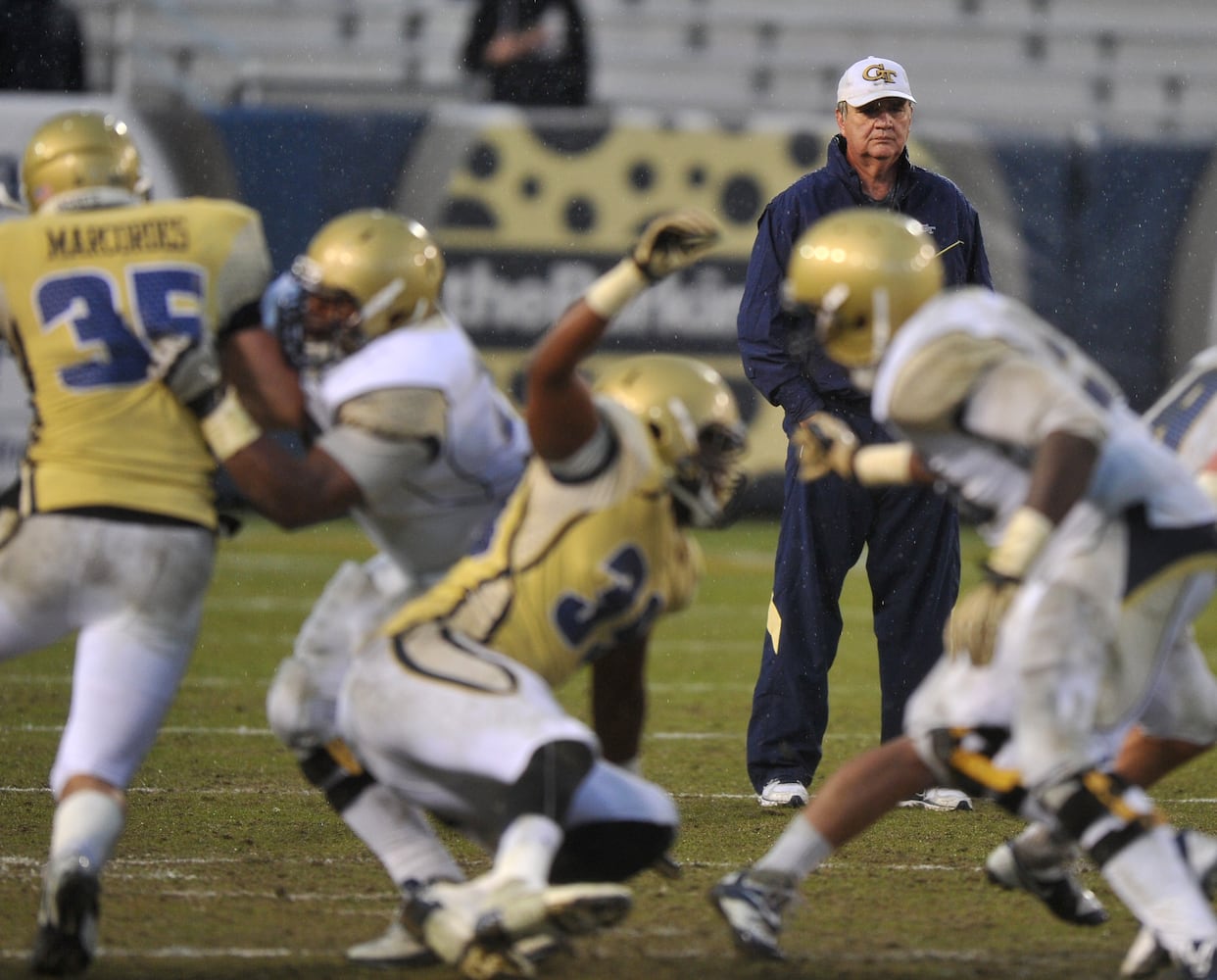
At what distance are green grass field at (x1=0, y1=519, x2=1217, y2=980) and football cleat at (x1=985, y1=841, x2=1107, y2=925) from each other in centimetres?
4

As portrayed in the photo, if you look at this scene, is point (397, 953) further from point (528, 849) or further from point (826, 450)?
point (826, 450)

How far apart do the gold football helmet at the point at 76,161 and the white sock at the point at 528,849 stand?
1491 millimetres

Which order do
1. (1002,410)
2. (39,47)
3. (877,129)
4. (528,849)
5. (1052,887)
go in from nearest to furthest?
(528,849), (1002,410), (1052,887), (877,129), (39,47)

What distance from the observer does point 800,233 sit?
5.50 meters

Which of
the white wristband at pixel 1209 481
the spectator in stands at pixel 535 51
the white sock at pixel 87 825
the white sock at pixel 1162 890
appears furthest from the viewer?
the spectator in stands at pixel 535 51

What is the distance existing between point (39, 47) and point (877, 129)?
817 centimetres

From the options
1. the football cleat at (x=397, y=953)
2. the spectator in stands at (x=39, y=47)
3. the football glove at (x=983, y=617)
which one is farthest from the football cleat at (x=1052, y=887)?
the spectator in stands at (x=39, y=47)

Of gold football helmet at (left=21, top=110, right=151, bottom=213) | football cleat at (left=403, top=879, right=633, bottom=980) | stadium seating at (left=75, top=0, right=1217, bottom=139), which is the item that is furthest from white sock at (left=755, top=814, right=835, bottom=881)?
stadium seating at (left=75, top=0, right=1217, bottom=139)

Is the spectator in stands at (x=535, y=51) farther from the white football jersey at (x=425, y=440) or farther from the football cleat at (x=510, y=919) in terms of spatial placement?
the football cleat at (x=510, y=919)

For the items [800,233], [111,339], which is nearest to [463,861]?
[111,339]

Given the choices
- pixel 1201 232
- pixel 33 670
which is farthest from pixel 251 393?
pixel 1201 232

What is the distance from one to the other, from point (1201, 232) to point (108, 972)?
1051 cm

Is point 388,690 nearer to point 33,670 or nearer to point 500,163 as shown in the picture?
point 33,670

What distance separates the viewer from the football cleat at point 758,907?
11.5 feet
